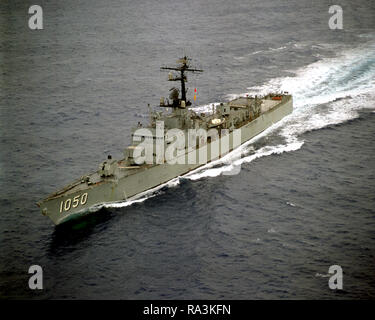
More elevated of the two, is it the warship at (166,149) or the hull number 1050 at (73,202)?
the warship at (166,149)

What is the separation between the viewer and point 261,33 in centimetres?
10262

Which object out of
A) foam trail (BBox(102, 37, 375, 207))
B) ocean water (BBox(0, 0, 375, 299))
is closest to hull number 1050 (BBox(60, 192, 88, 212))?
ocean water (BBox(0, 0, 375, 299))

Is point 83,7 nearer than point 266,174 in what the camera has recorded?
No

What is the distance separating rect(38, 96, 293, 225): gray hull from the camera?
46438 millimetres

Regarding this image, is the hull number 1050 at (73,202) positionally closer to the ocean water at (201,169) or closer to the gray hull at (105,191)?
the gray hull at (105,191)

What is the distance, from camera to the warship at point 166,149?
159ft

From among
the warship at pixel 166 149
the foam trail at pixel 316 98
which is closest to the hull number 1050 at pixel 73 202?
the warship at pixel 166 149

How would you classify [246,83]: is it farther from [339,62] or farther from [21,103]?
[21,103]

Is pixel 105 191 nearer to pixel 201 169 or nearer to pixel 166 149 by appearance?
pixel 166 149

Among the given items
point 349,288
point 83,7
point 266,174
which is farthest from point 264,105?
point 83,7

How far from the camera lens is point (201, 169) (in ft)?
192

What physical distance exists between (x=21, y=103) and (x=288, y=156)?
38129 millimetres

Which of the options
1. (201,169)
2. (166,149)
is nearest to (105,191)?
(166,149)

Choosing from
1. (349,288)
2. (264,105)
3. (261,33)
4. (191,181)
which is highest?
(261,33)
